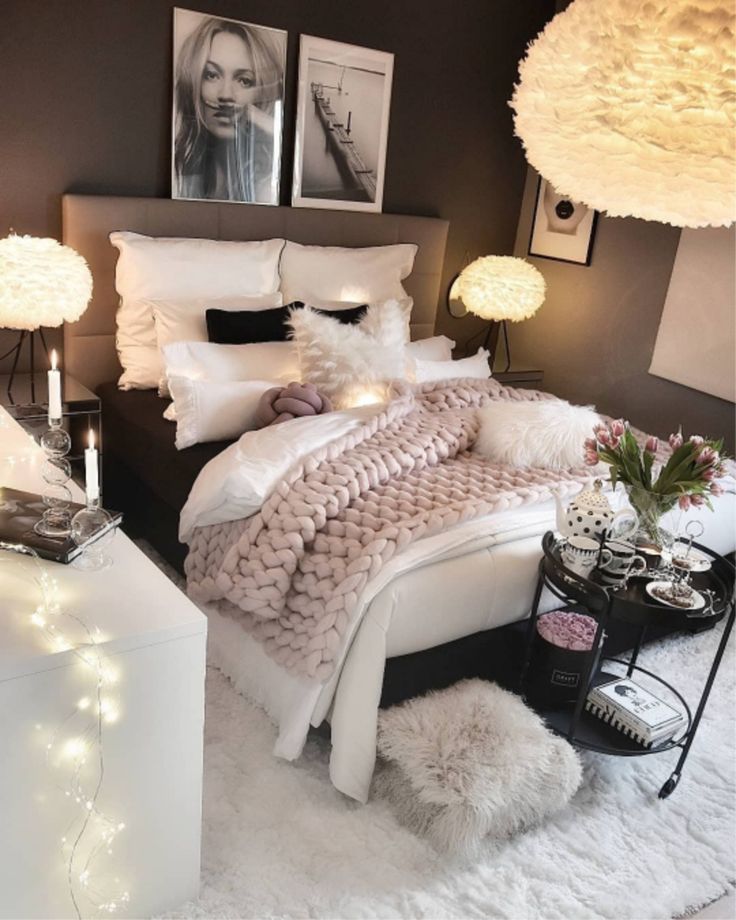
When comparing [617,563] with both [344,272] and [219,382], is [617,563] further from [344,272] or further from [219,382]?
[344,272]

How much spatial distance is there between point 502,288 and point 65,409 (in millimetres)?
2189

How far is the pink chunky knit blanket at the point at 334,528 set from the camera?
85.4 inches

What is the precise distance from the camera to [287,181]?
389cm

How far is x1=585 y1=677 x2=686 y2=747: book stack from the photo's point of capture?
2.27m

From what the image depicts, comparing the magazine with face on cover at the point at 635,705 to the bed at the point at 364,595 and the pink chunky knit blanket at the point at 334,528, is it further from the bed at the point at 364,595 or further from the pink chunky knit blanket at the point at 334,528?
the pink chunky knit blanket at the point at 334,528

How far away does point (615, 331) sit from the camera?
4.37m

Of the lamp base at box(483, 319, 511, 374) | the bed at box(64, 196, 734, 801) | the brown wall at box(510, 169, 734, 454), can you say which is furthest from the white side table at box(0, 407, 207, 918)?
the lamp base at box(483, 319, 511, 374)

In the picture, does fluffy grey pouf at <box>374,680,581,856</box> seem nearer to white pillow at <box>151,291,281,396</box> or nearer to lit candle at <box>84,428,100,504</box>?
lit candle at <box>84,428,100,504</box>

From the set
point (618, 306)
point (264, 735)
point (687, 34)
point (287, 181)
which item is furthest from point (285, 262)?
point (687, 34)

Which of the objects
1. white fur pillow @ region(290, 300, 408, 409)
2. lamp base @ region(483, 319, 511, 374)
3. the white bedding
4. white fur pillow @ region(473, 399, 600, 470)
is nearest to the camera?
the white bedding

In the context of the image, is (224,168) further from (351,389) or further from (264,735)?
(264,735)

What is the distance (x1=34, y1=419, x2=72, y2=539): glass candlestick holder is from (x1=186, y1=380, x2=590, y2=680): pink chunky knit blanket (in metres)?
0.54

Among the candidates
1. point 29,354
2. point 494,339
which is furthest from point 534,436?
point 494,339

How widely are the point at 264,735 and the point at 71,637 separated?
3.28ft
